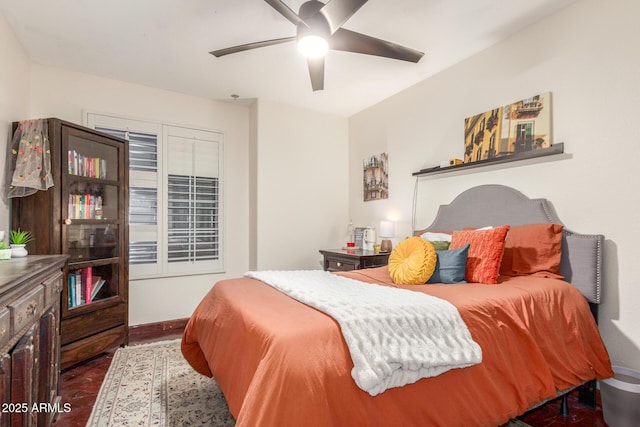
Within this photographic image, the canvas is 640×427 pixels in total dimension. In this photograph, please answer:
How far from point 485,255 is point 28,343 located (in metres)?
2.38

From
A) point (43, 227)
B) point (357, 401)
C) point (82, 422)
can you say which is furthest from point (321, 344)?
point (43, 227)

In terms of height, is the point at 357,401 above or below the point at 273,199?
below

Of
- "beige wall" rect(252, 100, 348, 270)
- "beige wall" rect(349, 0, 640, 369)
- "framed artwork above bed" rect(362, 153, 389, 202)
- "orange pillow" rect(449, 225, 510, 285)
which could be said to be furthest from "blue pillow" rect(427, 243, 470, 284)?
"beige wall" rect(252, 100, 348, 270)

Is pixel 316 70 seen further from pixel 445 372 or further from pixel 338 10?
pixel 445 372

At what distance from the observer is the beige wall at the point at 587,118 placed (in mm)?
2072

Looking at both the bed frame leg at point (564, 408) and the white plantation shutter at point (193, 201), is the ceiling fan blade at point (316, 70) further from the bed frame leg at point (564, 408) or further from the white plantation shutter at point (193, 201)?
the bed frame leg at point (564, 408)

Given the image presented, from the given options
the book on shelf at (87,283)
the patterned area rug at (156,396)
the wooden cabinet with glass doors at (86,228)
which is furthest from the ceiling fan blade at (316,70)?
the book on shelf at (87,283)

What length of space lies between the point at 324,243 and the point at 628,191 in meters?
3.11

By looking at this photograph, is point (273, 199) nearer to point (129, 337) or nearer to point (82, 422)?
point (129, 337)

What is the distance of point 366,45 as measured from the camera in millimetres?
2285

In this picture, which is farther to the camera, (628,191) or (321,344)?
(628,191)

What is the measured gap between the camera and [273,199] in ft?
13.6

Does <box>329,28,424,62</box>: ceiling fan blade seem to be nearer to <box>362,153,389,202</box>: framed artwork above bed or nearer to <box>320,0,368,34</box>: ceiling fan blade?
<box>320,0,368,34</box>: ceiling fan blade

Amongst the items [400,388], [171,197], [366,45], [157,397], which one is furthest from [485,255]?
[171,197]
